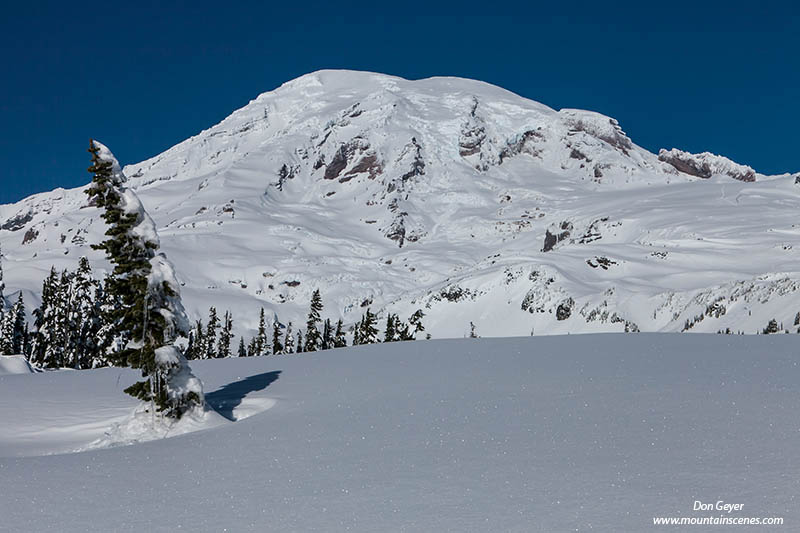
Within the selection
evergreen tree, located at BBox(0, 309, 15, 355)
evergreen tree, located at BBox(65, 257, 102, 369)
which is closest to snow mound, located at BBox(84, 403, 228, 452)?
evergreen tree, located at BBox(65, 257, 102, 369)

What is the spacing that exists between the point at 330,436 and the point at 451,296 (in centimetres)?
12949

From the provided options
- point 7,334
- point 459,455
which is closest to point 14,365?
point 459,455

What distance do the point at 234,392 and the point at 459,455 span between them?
12102mm

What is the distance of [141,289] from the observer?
16.5 meters

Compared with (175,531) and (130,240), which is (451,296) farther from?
(175,531)

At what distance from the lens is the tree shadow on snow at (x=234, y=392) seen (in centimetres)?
1772

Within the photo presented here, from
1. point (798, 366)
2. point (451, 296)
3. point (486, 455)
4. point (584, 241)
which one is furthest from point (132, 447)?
point (584, 241)

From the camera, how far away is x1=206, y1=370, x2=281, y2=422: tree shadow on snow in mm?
17723

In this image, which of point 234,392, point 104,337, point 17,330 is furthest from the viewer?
point 17,330

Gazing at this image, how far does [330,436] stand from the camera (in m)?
11.7

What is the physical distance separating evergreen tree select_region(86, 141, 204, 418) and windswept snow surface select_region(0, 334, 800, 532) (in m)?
2.10

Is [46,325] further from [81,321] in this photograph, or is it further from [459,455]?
[459,455]

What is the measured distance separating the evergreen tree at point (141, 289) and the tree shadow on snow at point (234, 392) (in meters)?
1.55

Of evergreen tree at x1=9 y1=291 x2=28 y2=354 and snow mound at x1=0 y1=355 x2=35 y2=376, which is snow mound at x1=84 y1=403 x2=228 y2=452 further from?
evergreen tree at x1=9 y1=291 x2=28 y2=354
